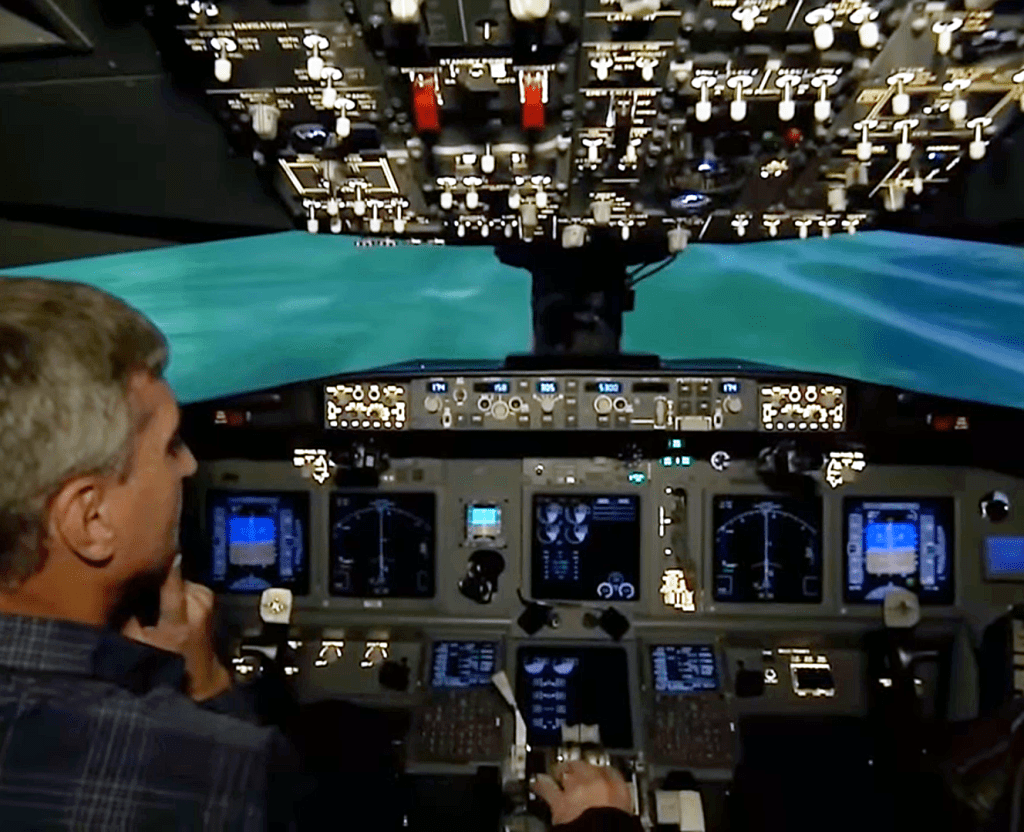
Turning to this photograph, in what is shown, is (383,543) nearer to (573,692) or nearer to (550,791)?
(573,692)

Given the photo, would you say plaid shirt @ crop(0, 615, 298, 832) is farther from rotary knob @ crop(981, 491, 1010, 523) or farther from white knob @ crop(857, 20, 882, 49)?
rotary knob @ crop(981, 491, 1010, 523)

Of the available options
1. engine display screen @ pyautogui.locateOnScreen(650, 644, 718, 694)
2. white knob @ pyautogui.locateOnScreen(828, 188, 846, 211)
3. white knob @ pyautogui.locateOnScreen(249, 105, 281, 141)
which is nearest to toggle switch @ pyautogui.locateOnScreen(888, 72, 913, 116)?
white knob @ pyautogui.locateOnScreen(828, 188, 846, 211)

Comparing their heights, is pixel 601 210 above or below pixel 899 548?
above

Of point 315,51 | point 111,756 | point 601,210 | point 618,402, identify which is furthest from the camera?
point 601,210

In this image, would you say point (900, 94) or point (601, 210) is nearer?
point (900, 94)

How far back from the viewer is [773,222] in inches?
135

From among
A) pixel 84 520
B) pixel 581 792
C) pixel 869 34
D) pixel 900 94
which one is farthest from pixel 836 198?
pixel 84 520

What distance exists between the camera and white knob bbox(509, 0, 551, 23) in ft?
5.55

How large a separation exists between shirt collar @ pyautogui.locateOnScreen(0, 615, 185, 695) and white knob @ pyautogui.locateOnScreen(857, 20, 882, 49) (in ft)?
5.31

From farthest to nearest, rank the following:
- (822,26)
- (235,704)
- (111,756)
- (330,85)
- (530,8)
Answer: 1. (330,85)
2. (822,26)
3. (530,8)
4. (235,704)
5. (111,756)

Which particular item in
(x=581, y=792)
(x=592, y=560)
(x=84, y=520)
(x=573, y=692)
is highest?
(x=84, y=520)

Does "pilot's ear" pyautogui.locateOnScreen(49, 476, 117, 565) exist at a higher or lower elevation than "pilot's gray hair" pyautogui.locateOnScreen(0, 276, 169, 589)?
lower

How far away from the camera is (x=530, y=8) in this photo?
1.71m

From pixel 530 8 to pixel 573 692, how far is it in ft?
6.72
